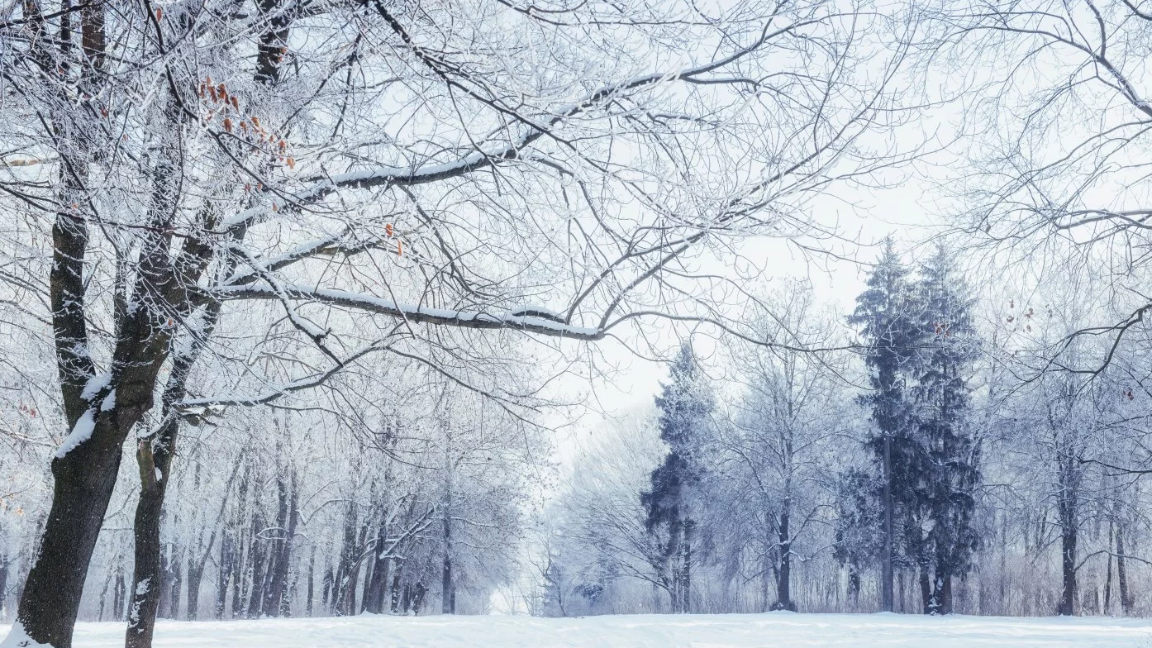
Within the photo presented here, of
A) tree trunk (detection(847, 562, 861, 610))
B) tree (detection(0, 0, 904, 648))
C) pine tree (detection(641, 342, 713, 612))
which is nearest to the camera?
tree (detection(0, 0, 904, 648))

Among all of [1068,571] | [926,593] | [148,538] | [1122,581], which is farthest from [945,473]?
[148,538]

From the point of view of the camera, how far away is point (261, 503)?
2439 centimetres

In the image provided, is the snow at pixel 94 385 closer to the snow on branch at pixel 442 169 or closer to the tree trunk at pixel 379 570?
the snow on branch at pixel 442 169

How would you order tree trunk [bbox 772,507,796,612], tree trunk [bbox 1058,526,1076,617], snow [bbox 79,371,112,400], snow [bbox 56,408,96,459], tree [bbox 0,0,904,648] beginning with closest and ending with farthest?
tree [bbox 0,0,904,648] → snow [bbox 56,408,96,459] → snow [bbox 79,371,112,400] → tree trunk [bbox 1058,526,1076,617] → tree trunk [bbox 772,507,796,612]

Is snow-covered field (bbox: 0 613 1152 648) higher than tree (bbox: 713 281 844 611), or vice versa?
tree (bbox: 713 281 844 611)

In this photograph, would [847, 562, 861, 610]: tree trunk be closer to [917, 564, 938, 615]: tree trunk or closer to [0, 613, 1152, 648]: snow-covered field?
[917, 564, 938, 615]: tree trunk

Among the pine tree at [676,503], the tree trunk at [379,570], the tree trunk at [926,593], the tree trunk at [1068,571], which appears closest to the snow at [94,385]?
the tree trunk at [379,570]

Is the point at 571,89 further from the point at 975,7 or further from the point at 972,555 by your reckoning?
the point at 972,555

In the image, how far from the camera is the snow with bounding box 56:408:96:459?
5.17 m

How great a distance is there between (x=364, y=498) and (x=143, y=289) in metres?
19.6

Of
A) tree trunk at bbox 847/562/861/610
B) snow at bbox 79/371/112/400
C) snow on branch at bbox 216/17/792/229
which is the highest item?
snow on branch at bbox 216/17/792/229

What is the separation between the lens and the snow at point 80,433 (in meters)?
5.17

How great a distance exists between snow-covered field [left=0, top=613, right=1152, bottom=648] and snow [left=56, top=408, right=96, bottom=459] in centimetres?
548

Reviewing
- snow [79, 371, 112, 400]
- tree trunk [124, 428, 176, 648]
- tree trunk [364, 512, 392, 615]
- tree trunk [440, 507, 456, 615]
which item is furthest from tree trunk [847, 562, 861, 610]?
snow [79, 371, 112, 400]
